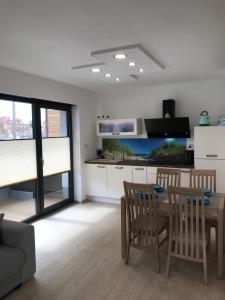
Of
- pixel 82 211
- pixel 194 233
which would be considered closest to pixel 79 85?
pixel 82 211

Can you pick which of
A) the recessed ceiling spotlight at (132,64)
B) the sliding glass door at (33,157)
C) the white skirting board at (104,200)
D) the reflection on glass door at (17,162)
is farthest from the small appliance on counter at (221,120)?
the reflection on glass door at (17,162)

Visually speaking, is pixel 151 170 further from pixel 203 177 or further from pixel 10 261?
pixel 10 261

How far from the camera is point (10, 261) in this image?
2.40 meters

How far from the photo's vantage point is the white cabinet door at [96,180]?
5.43m

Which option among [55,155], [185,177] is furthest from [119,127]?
[185,177]

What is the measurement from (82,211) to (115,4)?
3927mm

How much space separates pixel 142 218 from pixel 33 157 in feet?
7.79

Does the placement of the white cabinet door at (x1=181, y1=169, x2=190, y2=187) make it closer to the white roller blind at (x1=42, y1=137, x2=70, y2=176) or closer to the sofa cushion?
the white roller blind at (x1=42, y1=137, x2=70, y2=176)

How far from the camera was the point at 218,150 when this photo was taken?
4375 millimetres

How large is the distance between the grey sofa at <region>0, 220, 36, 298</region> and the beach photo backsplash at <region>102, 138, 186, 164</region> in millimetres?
3222

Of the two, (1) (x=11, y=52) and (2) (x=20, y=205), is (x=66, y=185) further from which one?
(1) (x=11, y=52)

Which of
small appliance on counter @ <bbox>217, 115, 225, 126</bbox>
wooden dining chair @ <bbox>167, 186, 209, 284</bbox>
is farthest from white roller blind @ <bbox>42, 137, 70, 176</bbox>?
small appliance on counter @ <bbox>217, 115, 225, 126</bbox>

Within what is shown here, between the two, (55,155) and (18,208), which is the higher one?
(55,155)

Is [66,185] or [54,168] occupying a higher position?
[54,168]
